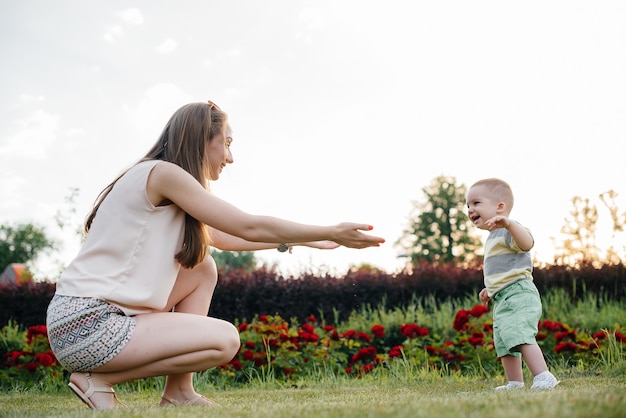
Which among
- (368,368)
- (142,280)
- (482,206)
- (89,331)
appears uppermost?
(482,206)

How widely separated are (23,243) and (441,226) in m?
31.7

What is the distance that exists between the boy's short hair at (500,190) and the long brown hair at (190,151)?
74.6 inches

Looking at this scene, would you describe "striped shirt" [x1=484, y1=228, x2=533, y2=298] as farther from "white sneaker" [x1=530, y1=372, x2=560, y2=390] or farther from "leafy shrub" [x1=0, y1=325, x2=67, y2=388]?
"leafy shrub" [x1=0, y1=325, x2=67, y2=388]

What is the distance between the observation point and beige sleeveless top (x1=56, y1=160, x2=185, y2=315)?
9.83 ft

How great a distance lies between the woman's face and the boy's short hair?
1.74 m

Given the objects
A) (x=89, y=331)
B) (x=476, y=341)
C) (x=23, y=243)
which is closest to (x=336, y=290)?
(x=476, y=341)

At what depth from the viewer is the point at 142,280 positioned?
9.94 feet

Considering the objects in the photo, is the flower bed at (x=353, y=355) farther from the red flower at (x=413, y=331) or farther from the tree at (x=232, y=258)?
the tree at (x=232, y=258)

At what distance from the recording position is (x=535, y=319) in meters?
3.80

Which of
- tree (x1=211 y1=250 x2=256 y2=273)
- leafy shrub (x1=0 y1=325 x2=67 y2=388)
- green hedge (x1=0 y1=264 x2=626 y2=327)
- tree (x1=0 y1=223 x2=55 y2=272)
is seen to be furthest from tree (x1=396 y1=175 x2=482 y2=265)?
tree (x1=0 y1=223 x2=55 y2=272)

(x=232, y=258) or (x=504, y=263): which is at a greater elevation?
(x=232, y=258)

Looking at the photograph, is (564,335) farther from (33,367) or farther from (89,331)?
(33,367)

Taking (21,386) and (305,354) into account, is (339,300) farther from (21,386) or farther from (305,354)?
(21,386)

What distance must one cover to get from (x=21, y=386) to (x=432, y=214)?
78.3 ft
